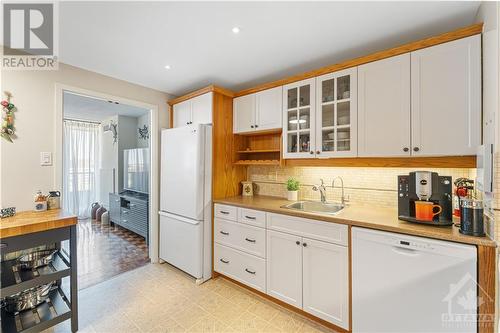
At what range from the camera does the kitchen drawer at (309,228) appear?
1713mm

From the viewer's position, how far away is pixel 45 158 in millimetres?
2158

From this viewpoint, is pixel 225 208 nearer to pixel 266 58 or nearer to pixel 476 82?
pixel 266 58

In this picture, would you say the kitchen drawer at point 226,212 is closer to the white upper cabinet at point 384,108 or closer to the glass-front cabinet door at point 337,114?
the glass-front cabinet door at point 337,114

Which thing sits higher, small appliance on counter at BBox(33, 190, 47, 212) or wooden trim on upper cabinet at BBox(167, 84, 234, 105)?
wooden trim on upper cabinet at BBox(167, 84, 234, 105)

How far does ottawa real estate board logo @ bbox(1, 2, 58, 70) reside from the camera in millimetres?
1504

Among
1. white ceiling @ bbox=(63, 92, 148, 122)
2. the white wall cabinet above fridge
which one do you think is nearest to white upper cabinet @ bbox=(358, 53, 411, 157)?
the white wall cabinet above fridge

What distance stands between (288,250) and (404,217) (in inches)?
37.5

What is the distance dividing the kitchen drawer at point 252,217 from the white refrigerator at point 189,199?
481mm

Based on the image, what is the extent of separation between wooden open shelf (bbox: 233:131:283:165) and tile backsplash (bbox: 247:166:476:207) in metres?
0.17

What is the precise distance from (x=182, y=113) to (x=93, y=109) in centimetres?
262

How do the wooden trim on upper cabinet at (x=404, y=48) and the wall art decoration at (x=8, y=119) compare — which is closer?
the wooden trim on upper cabinet at (x=404, y=48)

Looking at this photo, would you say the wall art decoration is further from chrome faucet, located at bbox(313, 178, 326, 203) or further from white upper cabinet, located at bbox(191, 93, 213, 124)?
chrome faucet, located at bbox(313, 178, 326, 203)

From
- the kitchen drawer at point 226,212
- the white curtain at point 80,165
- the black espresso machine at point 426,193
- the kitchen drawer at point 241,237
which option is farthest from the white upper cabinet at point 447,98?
the white curtain at point 80,165

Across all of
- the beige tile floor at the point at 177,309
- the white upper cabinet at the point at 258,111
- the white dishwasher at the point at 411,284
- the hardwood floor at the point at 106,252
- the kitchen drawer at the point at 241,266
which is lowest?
the beige tile floor at the point at 177,309
